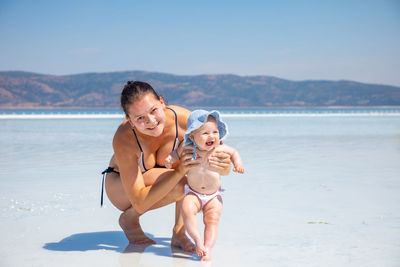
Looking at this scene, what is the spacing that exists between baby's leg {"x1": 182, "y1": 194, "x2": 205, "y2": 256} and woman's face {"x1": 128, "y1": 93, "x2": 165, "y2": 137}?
0.52m

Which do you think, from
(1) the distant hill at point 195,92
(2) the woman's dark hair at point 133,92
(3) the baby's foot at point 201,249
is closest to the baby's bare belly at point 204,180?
(3) the baby's foot at point 201,249

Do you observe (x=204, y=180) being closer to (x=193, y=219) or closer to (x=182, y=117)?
(x=193, y=219)

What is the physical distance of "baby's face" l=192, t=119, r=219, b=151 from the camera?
2.88 meters

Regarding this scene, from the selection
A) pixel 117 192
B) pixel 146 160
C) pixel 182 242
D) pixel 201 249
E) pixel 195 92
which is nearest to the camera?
pixel 201 249

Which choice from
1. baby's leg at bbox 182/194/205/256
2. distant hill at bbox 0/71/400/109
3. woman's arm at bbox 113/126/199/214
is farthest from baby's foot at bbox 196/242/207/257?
distant hill at bbox 0/71/400/109

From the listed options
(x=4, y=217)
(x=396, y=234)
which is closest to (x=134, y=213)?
(x=4, y=217)

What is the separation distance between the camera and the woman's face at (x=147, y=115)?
2729 millimetres

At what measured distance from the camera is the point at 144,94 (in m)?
2.74

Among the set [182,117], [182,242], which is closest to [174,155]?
[182,117]

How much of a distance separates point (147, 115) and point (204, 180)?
0.61m

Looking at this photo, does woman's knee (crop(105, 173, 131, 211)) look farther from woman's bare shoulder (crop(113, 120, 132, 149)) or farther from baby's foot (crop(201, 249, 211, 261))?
baby's foot (crop(201, 249, 211, 261))

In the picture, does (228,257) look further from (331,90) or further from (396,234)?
(331,90)

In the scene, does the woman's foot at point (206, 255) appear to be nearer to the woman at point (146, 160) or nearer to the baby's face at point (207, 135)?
the woman at point (146, 160)

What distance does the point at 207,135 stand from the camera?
2.88 meters
